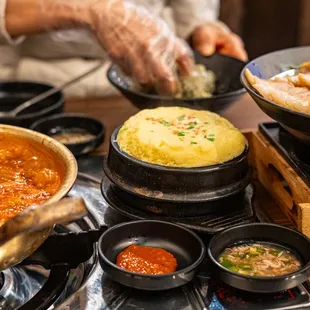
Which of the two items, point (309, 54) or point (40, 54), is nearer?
point (309, 54)

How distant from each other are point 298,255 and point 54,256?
2.02ft

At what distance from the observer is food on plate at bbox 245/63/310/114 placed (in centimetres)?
151

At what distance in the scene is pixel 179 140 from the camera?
5.23ft

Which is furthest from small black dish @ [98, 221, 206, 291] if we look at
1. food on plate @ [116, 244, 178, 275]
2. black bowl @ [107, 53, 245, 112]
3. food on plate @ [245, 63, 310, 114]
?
black bowl @ [107, 53, 245, 112]

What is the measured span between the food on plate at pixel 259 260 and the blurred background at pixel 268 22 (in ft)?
11.8

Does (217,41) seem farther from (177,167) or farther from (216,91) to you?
(177,167)

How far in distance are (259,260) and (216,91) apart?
1.05m

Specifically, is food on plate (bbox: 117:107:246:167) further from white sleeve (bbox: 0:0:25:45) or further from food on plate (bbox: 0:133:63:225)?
white sleeve (bbox: 0:0:25:45)

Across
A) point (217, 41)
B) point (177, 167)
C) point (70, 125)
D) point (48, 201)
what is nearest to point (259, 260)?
point (177, 167)

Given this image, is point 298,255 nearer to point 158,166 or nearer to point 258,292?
point 258,292

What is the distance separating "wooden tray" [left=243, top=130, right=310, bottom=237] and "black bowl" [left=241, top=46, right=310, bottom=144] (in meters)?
0.11

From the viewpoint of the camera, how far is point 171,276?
4.36ft

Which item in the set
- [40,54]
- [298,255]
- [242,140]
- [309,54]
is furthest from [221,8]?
[298,255]

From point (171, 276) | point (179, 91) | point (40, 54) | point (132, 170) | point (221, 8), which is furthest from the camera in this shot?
point (221, 8)
